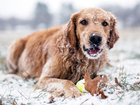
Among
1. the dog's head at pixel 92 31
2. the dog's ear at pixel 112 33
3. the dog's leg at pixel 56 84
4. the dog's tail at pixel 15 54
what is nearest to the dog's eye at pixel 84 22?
the dog's head at pixel 92 31

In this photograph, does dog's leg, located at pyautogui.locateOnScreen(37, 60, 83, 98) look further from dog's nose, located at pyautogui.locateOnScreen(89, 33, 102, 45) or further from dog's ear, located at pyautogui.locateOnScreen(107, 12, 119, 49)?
dog's ear, located at pyautogui.locateOnScreen(107, 12, 119, 49)

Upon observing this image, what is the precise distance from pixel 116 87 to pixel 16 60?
339 centimetres

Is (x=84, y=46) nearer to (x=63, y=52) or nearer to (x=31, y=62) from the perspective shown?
(x=63, y=52)

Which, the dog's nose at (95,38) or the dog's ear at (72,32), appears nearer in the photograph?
the dog's nose at (95,38)

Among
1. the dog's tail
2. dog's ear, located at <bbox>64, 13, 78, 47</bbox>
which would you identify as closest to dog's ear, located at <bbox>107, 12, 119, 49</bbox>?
dog's ear, located at <bbox>64, 13, 78, 47</bbox>

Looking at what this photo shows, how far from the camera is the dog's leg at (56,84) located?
2266 mm

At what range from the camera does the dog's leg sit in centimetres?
227

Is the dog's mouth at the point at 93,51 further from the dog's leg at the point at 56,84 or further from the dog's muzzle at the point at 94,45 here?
the dog's leg at the point at 56,84

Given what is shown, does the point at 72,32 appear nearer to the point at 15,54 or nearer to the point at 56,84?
the point at 56,84

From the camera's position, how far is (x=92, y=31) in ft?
8.38

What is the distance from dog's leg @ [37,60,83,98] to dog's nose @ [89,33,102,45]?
2.84 ft

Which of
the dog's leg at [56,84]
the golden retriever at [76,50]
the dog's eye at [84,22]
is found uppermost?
the dog's eye at [84,22]

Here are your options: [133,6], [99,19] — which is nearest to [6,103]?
[99,19]

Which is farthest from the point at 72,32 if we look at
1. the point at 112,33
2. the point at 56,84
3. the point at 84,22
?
the point at 56,84
